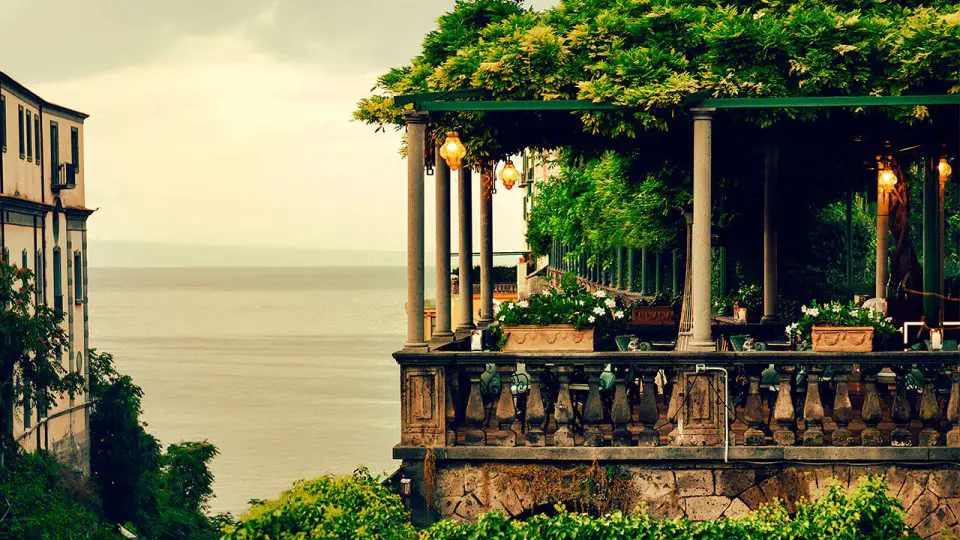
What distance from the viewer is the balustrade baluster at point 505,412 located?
12.3 m

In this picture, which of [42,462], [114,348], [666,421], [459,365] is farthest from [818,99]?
[114,348]

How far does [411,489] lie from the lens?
39.7 feet

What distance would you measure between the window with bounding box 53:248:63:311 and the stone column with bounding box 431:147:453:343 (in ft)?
137

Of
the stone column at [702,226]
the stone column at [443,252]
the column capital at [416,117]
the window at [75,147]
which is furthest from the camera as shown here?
the window at [75,147]

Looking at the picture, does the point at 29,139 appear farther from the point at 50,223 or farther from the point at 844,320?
the point at 844,320

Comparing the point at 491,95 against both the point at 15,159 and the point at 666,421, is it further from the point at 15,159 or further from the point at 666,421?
the point at 15,159

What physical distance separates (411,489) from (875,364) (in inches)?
166

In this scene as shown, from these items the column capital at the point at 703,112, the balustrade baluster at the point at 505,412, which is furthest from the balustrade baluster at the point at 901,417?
the balustrade baluster at the point at 505,412

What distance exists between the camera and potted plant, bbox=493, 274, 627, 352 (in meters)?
12.8

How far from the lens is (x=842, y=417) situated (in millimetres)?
12148

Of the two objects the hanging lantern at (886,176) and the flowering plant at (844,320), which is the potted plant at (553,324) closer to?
the flowering plant at (844,320)

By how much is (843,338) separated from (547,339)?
2.67m

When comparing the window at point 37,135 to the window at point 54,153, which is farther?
the window at point 54,153

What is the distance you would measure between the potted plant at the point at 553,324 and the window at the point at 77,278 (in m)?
47.1
